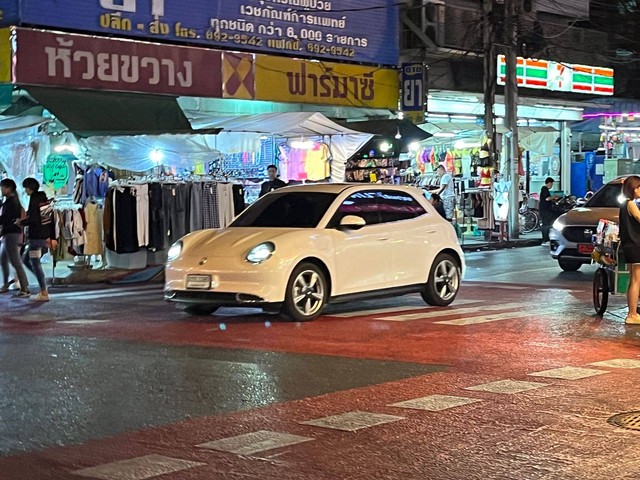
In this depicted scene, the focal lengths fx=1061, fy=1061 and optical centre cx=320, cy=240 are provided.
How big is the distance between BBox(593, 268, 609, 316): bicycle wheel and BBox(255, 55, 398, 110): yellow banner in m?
12.9

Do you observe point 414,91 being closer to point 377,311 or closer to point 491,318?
point 377,311

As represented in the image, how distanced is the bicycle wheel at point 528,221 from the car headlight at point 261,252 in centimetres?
2125

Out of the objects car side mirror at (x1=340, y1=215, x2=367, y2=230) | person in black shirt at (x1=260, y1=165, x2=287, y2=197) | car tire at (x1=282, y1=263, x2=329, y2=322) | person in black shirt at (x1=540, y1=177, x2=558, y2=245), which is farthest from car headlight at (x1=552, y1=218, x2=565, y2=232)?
person in black shirt at (x1=540, y1=177, x2=558, y2=245)

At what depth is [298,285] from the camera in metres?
12.9

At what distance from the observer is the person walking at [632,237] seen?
41.2 feet

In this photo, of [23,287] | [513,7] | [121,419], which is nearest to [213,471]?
[121,419]

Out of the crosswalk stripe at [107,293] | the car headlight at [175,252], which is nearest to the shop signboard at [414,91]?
the crosswalk stripe at [107,293]

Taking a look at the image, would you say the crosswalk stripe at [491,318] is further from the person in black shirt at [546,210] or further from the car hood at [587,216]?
the person in black shirt at [546,210]

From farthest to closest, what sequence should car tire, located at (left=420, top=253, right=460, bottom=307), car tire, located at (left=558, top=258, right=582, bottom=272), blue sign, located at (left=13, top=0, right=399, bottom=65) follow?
blue sign, located at (left=13, top=0, right=399, bottom=65), car tire, located at (left=558, top=258, right=582, bottom=272), car tire, located at (left=420, top=253, right=460, bottom=307)

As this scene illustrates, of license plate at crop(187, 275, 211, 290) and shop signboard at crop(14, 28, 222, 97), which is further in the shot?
shop signboard at crop(14, 28, 222, 97)

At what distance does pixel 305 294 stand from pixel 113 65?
421 inches

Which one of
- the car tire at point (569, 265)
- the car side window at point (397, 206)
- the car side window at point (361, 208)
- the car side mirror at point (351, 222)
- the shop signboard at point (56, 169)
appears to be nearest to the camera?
the car side mirror at point (351, 222)

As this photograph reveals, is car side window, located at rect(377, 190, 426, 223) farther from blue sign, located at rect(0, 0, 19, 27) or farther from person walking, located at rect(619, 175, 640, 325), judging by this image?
blue sign, located at rect(0, 0, 19, 27)

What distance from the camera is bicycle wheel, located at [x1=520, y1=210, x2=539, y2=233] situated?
3291cm
